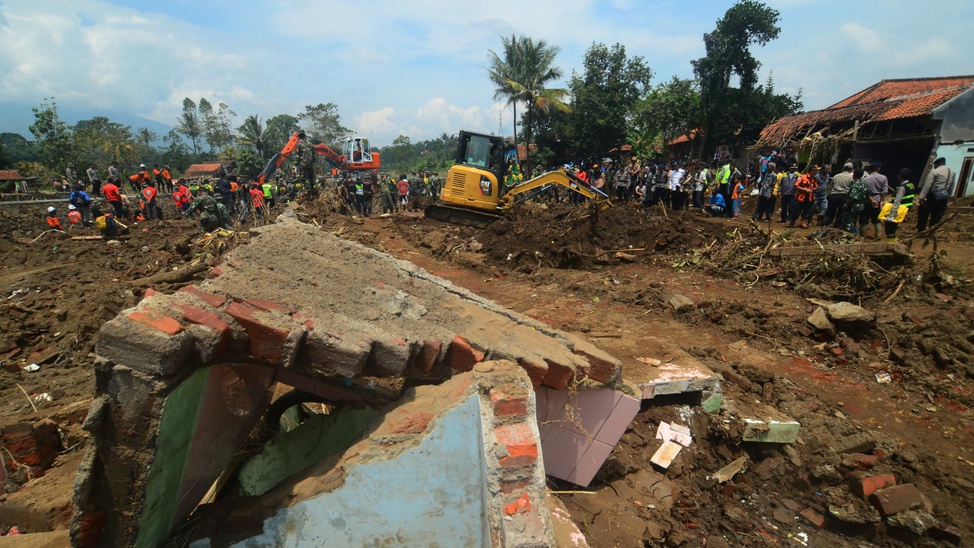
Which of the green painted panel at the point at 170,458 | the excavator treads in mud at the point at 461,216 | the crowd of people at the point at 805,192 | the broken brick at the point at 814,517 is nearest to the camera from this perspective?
the green painted panel at the point at 170,458

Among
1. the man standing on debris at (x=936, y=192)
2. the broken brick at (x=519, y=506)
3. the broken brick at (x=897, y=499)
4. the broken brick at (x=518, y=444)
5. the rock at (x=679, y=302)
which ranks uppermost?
the man standing on debris at (x=936, y=192)

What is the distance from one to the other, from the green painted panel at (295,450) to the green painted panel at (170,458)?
28.4 inches

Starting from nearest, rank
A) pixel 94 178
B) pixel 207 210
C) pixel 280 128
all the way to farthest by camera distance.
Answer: pixel 207 210 → pixel 94 178 → pixel 280 128

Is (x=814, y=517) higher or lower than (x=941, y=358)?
lower

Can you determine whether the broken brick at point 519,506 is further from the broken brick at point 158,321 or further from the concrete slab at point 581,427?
the broken brick at point 158,321

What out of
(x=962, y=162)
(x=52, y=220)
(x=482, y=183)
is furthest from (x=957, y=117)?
(x=52, y=220)

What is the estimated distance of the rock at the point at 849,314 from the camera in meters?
5.79

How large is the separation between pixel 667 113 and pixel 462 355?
24838 millimetres

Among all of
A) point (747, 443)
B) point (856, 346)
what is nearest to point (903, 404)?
point (856, 346)

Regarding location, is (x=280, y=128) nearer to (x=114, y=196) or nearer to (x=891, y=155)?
(x=114, y=196)

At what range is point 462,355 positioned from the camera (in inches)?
111

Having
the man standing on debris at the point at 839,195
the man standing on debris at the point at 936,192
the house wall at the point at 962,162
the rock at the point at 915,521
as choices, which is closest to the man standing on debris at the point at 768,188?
the man standing on debris at the point at 839,195

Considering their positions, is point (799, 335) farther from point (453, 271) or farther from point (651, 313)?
point (453, 271)

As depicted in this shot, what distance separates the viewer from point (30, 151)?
46.5m
